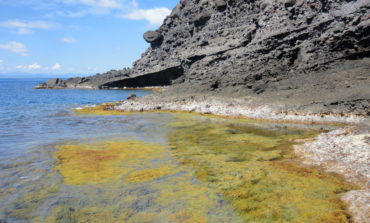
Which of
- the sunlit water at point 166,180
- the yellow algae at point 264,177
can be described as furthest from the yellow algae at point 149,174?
the yellow algae at point 264,177

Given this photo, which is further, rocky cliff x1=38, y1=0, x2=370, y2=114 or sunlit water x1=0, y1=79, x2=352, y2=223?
rocky cliff x1=38, y1=0, x2=370, y2=114

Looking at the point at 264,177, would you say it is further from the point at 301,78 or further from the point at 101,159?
the point at 301,78

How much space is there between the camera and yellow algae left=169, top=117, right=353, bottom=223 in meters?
9.98

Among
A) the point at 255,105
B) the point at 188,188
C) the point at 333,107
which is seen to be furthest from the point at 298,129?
the point at 188,188

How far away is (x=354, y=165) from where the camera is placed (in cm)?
1344

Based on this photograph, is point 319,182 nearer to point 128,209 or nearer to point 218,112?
point 128,209

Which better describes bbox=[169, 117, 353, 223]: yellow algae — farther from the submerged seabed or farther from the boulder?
the boulder

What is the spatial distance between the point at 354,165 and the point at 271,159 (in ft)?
12.2

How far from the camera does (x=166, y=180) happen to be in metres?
13.3

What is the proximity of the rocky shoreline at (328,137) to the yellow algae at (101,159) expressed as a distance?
8.56 m

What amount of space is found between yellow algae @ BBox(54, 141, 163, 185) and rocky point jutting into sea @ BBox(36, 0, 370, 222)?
880 cm

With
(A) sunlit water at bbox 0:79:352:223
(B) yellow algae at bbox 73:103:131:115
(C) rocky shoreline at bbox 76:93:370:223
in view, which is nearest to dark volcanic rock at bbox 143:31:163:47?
(B) yellow algae at bbox 73:103:131:115

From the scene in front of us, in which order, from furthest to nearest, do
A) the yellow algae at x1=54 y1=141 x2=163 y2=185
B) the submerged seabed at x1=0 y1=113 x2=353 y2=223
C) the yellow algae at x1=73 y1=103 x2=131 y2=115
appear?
the yellow algae at x1=73 y1=103 x2=131 y2=115, the yellow algae at x1=54 y1=141 x2=163 y2=185, the submerged seabed at x1=0 y1=113 x2=353 y2=223

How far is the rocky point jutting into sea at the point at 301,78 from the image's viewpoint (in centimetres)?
1749
